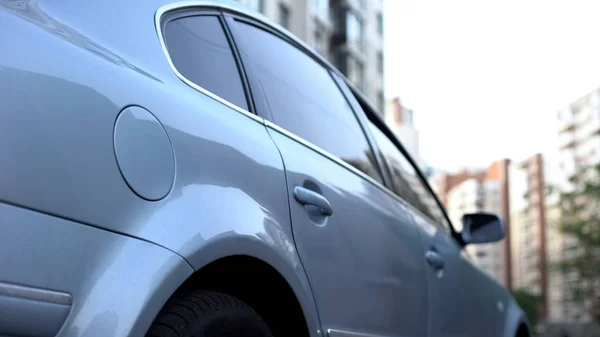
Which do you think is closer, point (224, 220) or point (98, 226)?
point (98, 226)

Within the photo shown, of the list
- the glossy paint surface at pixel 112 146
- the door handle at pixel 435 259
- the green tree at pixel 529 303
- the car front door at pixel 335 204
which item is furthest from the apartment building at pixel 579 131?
the glossy paint surface at pixel 112 146

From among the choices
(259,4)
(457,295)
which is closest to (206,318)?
(457,295)

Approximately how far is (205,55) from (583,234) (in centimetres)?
3140

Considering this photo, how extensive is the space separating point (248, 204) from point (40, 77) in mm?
573

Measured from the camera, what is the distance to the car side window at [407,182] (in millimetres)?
3021

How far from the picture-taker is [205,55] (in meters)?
1.96

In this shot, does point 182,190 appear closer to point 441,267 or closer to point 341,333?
point 341,333

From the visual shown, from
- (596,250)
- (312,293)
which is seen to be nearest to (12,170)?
(312,293)

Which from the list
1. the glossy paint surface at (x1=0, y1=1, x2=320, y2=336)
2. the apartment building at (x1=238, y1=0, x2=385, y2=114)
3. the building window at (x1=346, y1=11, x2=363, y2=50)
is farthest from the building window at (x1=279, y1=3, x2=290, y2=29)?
the glossy paint surface at (x1=0, y1=1, x2=320, y2=336)

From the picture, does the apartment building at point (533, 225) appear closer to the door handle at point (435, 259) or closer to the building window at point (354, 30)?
the building window at point (354, 30)

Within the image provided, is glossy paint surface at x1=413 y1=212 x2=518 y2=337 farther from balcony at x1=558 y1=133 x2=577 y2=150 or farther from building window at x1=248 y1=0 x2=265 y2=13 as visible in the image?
balcony at x1=558 y1=133 x2=577 y2=150

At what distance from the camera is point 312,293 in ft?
6.02

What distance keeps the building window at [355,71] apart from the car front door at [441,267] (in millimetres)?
32382

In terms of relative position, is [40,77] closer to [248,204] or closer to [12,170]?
[12,170]
